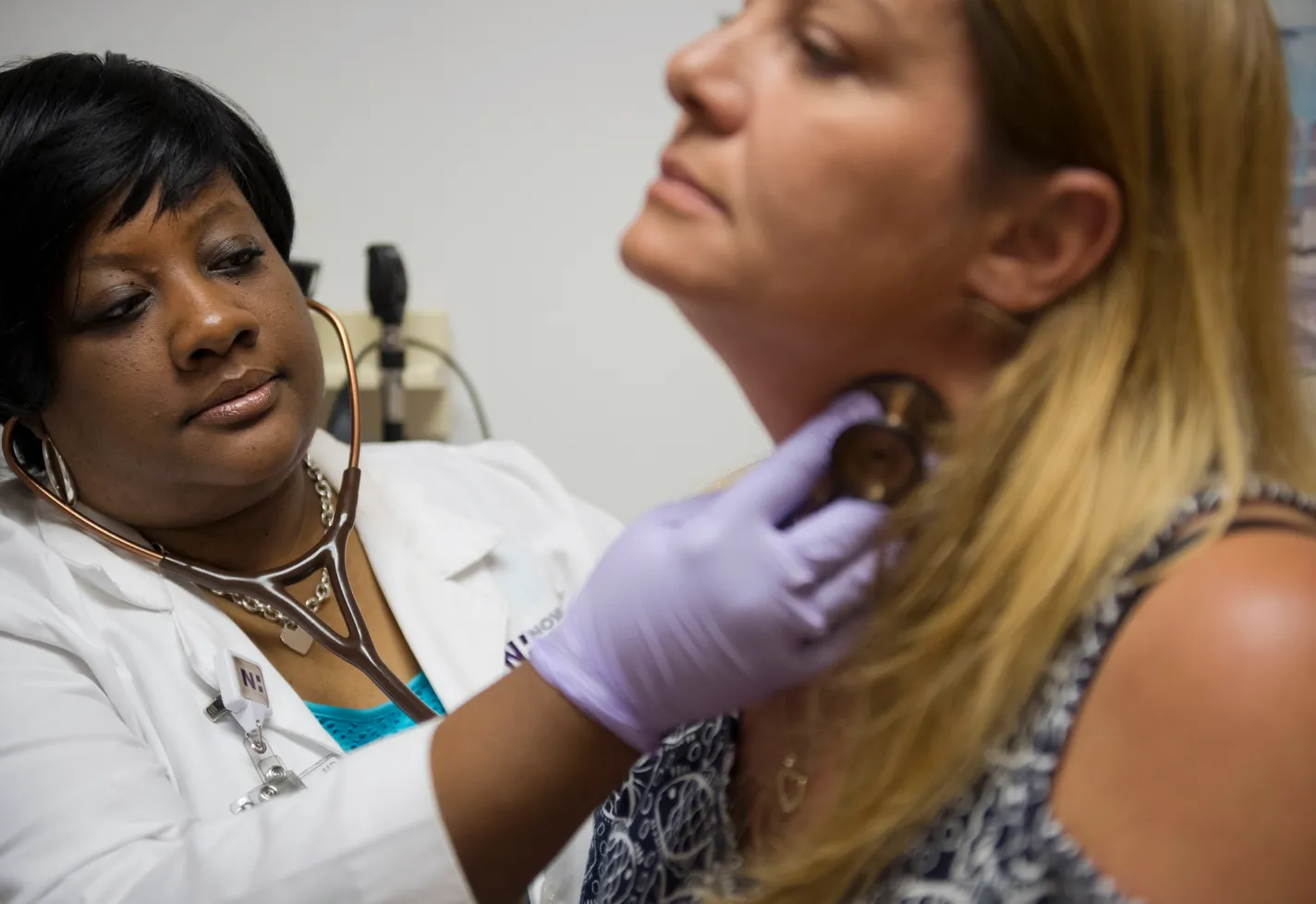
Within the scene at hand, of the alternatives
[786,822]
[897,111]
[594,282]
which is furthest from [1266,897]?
[594,282]

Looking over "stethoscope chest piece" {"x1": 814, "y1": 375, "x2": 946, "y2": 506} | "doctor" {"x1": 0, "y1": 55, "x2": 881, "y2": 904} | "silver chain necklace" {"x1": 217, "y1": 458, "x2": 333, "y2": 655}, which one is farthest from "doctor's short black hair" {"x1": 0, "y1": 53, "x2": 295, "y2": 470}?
"stethoscope chest piece" {"x1": 814, "y1": 375, "x2": 946, "y2": 506}

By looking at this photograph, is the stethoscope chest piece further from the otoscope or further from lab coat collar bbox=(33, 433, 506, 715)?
the otoscope

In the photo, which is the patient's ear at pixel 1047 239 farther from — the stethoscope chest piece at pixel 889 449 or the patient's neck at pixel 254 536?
the patient's neck at pixel 254 536

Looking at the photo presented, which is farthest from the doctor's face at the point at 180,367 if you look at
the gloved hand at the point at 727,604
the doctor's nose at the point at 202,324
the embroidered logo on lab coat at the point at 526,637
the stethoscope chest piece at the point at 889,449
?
the stethoscope chest piece at the point at 889,449

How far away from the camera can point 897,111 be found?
0.55 meters

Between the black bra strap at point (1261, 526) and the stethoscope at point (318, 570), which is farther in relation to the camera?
the stethoscope at point (318, 570)

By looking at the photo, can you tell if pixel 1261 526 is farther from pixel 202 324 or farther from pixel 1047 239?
pixel 202 324

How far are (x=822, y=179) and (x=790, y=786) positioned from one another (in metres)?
0.36

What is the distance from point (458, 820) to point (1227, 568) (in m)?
0.43

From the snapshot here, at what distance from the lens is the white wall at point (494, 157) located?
4.73ft

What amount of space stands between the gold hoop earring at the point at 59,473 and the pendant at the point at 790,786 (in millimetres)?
769

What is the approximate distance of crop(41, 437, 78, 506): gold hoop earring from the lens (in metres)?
1.04

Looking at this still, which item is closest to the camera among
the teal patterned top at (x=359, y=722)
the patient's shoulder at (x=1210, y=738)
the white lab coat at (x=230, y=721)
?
the patient's shoulder at (x=1210, y=738)

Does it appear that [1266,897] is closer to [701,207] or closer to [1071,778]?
[1071,778]
